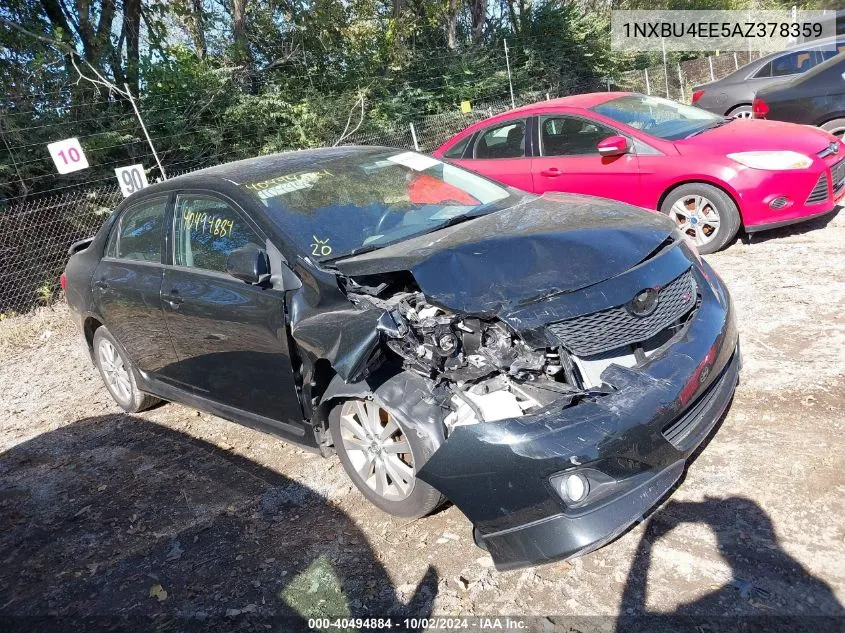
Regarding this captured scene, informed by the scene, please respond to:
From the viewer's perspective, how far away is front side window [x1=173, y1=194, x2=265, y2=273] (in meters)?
3.46

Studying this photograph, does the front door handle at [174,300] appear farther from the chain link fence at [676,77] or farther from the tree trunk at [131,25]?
the chain link fence at [676,77]

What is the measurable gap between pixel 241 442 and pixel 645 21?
78.8 feet

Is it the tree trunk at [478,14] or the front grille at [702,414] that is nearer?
the front grille at [702,414]

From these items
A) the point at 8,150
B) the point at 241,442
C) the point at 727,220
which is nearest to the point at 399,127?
the point at 8,150

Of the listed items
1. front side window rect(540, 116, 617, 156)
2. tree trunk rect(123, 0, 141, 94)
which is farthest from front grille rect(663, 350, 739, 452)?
tree trunk rect(123, 0, 141, 94)

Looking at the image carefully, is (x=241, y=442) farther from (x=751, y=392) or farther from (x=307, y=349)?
(x=751, y=392)

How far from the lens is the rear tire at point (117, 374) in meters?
4.75

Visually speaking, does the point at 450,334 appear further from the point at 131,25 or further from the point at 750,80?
the point at 131,25

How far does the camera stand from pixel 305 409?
320 cm

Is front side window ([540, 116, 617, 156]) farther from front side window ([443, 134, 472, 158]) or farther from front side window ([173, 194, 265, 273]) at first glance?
front side window ([173, 194, 265, 273])

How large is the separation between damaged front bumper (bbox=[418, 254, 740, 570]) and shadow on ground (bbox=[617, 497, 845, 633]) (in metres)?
0.26

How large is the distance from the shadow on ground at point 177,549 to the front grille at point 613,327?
1.13m

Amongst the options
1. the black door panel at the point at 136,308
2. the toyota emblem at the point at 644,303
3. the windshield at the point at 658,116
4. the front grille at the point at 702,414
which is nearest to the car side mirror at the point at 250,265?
the black door panel at the point at 136,308

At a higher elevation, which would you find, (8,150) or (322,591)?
(8,150)
